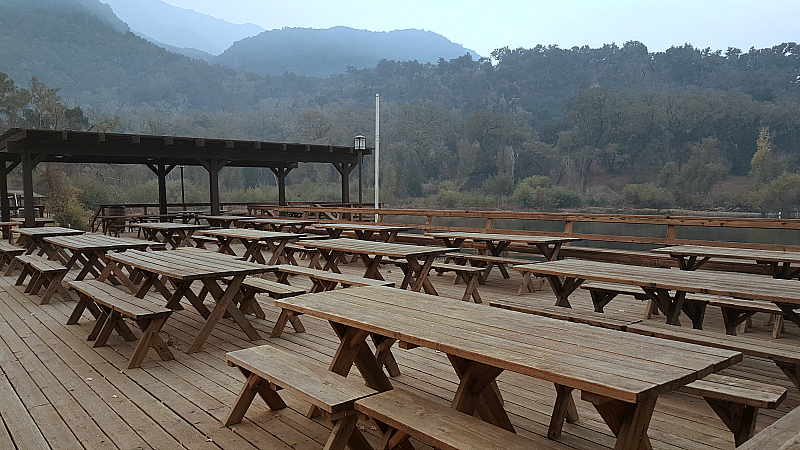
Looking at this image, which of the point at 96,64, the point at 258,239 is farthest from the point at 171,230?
the point at 96,64

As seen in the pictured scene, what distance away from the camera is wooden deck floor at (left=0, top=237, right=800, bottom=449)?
2.28 meters

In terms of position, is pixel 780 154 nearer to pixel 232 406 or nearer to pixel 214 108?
pixel 232 406

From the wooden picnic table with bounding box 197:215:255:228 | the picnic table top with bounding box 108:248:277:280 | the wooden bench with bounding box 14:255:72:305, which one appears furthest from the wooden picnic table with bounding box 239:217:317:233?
the picnic table top with bounding box 108:248:277:280

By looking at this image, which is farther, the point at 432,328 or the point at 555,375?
the point at 432,328

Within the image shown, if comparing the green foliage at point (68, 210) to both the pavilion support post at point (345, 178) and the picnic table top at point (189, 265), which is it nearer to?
the pavilion support post at point (345, 178)

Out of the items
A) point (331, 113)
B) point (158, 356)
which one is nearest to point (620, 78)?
point (331, 113)

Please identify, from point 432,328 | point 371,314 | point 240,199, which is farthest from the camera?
point 240,199

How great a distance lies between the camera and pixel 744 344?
2.40 metres

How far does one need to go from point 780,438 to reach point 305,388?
4.72 ft

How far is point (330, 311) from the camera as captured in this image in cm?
221

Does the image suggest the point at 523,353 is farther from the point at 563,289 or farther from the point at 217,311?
the point at 217,311

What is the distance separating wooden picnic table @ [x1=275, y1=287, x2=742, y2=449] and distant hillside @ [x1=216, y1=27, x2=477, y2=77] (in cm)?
9141

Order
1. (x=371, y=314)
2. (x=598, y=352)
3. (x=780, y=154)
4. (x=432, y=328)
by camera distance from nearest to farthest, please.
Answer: (x=598, y=352) < (x=432, y=328) < (x=371, y=314) < (x=780, y=154)

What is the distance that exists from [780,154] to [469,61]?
36.2 metres
